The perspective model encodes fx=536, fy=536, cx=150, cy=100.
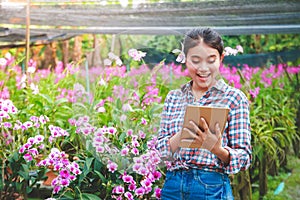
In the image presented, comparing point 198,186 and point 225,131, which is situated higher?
point 225,131

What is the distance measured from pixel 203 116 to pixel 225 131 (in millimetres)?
196

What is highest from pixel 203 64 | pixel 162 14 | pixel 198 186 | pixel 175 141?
pixel 162 14

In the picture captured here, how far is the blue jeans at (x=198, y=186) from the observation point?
1.60m

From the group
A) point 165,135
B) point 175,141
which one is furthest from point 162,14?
point 175,141

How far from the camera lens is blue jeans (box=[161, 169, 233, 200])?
1604mm

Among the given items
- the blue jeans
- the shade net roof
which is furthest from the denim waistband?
the shade net roof

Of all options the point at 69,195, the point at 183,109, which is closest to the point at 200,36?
the point at 183,109

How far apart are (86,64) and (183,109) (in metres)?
0.71

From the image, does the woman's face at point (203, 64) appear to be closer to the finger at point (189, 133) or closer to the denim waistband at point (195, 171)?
the finger at point (189, 133)

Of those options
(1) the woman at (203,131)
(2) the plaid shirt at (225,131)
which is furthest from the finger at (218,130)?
(2) the plaid shirt at (225,131)

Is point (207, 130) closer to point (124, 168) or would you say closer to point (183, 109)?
point (183, 109)

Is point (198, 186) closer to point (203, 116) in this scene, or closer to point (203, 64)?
point (203, 116)

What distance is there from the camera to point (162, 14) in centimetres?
358

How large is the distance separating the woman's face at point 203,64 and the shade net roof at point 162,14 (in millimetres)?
1569
